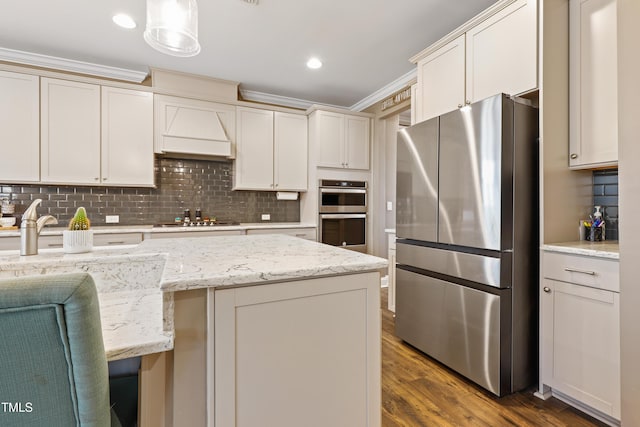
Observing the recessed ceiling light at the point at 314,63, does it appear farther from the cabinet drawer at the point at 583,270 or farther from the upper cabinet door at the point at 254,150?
the cabinet drawer at the point at 583,270

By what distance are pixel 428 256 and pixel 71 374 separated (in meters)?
2.12

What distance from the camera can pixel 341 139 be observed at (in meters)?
4.13

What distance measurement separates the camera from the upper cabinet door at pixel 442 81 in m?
2.33

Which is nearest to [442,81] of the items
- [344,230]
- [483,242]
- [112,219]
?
[483,242]

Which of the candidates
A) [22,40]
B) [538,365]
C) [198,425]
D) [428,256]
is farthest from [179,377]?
[22,40]

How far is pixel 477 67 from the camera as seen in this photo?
2.19m

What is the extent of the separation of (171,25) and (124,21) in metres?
1.62

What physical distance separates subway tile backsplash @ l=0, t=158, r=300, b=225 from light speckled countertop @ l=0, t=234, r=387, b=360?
2404mm

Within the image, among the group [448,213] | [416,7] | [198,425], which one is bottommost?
[198,425]

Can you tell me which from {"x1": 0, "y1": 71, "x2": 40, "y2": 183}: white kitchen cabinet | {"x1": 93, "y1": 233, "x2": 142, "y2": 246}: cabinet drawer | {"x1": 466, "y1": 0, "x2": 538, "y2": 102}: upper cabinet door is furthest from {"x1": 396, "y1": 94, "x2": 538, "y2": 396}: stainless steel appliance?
{"x1": 0, "y1": 71, "x2": 40, "y2": 183}: white kitchen cabinet

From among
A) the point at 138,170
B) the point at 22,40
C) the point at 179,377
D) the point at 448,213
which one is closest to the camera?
the point at 179,377

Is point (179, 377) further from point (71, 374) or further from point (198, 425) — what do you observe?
point (71, 374)

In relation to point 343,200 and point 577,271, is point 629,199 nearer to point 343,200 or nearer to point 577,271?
point 577,271

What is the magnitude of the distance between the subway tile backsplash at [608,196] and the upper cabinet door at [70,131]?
14.4ft
